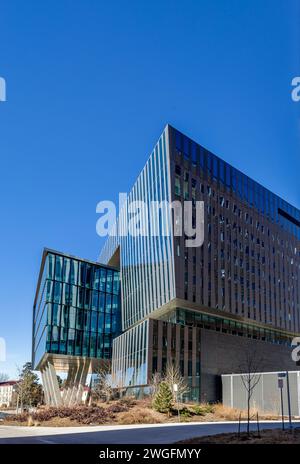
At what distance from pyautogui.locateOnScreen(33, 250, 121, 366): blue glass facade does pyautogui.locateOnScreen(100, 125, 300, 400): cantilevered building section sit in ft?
8.87

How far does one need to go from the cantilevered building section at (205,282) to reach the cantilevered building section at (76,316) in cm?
268

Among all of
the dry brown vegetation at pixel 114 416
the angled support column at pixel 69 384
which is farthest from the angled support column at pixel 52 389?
the dry brown vegetation at pixel 114 416

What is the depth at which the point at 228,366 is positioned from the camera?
5234 cm

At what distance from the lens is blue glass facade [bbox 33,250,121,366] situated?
59.0 meters

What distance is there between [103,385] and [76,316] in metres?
10.5

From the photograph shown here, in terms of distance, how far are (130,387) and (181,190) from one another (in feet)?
70.5

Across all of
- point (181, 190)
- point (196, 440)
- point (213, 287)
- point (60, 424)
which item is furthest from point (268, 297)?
point (196, 440)

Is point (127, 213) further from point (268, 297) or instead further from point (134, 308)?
point (268, 297)

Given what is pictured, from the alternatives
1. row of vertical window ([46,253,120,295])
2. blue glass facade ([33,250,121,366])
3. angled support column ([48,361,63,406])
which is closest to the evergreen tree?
blue glass facade ([33,250,121,366])

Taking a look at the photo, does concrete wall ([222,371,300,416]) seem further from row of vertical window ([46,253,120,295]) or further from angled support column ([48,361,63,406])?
angled support column ([48,361,63,406])

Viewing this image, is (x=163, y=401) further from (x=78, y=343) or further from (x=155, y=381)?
(x=78, y=343)

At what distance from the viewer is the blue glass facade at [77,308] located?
194 feet
